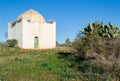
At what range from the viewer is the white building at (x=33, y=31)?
40.5m

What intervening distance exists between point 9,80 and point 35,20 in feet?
93.2

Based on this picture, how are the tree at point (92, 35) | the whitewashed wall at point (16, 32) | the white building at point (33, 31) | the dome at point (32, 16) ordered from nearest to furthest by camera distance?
the tree at point (92, 35) → the white building at point (33, 31) → the whitewashed wall at point (16, 32) → the dome at point (32, 16)

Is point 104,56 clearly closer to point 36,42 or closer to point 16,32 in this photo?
point 36,42

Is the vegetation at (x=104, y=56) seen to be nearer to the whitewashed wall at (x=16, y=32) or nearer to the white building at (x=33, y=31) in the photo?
the white building at (x=33, y=31)

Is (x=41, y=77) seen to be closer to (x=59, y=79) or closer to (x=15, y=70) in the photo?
(x=59, y=79)

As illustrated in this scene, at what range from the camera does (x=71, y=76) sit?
14.3 metres

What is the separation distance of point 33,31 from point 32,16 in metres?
2.35

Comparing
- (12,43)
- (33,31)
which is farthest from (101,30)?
(12,43)

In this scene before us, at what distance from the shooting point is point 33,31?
41.2 m

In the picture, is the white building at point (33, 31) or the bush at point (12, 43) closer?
the white building at point (33, 31)

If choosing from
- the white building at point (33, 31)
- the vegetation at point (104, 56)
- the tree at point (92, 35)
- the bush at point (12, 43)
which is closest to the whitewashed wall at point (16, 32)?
the white building at point (33, 31)

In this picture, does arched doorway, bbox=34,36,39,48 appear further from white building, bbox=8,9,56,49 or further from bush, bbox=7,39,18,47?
bush, bbox=7,39,18,47

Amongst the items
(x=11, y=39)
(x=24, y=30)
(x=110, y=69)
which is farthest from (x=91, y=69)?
(x=11, y=39)

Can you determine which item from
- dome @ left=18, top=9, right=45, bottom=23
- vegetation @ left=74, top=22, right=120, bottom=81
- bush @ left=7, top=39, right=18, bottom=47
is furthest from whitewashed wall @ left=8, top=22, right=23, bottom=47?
vegetation @ left=74, top=22, right=120, bottom=81
